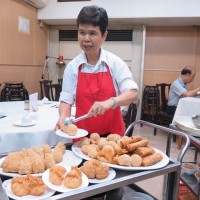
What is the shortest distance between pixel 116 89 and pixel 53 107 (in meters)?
1.33

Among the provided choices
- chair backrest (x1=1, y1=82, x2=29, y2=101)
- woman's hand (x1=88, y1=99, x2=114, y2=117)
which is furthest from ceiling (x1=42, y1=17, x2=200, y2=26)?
woman's hand (x1=88, y1=99, x2=114, y2=117)

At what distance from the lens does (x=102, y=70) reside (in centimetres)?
138

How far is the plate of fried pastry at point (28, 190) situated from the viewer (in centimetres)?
65

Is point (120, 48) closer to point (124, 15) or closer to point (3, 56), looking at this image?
point (124, 15)

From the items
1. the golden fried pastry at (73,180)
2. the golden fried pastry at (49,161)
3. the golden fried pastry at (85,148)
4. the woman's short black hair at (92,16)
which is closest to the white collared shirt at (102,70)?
the woman's short black hair at (92,16)

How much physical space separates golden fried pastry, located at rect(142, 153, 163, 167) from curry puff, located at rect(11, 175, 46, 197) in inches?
15.0

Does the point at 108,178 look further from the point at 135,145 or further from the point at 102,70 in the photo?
the point at 102,70

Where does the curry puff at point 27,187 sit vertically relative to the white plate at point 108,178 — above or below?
above

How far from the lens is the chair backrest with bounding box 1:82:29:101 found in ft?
13.4

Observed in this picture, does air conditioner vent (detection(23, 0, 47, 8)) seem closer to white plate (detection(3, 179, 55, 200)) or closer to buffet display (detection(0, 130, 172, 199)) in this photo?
buffet display (detection(0, 130, 172, 199))

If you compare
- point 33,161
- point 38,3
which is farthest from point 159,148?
point 38,3

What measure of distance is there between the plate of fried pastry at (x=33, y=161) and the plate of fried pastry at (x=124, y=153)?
0.21 ft

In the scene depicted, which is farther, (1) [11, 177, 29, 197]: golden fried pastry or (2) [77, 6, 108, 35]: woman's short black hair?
(2) [77, 6, 108, 35]: woman's short black hair

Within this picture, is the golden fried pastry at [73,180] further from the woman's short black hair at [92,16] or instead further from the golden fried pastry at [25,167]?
the woman's short black hair at [92,16]
